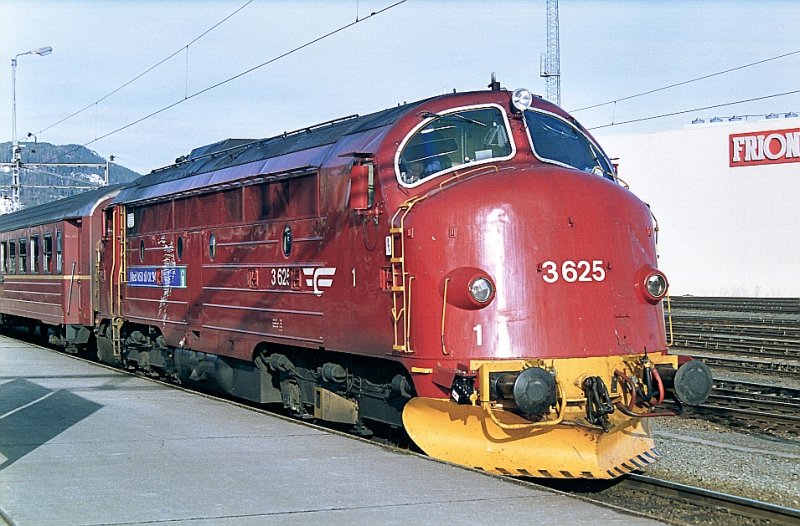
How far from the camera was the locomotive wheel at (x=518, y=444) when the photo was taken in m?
8.42

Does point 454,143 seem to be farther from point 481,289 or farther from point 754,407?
point 754,407

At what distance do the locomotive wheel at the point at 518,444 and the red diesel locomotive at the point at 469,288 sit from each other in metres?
0.02

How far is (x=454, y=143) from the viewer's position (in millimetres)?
9406

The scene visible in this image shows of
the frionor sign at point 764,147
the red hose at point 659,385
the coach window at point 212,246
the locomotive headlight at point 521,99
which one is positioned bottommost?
the red hose at point 659,385

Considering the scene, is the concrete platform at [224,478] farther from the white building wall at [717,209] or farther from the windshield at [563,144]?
the white building wall at [717,209]

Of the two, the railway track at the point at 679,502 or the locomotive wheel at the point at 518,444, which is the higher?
the locomotive wheel at the point at 518,444

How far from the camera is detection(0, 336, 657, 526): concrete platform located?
22.4 ft

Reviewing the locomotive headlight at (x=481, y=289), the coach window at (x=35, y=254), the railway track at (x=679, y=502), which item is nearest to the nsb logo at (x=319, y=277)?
the locomotive headlight at (x=481, y=289)

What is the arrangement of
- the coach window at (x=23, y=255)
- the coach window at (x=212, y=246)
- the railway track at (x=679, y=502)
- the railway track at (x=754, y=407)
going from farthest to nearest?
the coach window at (x=23, y=255)
the coach window at (x=212, y=246)
the railway track at (x=754, y=407)
the railway track at (x=679, y=502)

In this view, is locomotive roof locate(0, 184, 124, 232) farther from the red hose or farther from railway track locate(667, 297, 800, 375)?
the red hose

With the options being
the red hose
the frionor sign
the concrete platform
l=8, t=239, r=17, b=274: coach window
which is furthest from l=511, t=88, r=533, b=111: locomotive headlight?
the frionor sign

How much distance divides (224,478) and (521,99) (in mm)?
4601

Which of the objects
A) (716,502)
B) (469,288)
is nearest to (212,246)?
(469,288)

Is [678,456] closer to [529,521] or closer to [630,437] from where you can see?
[630,437]
